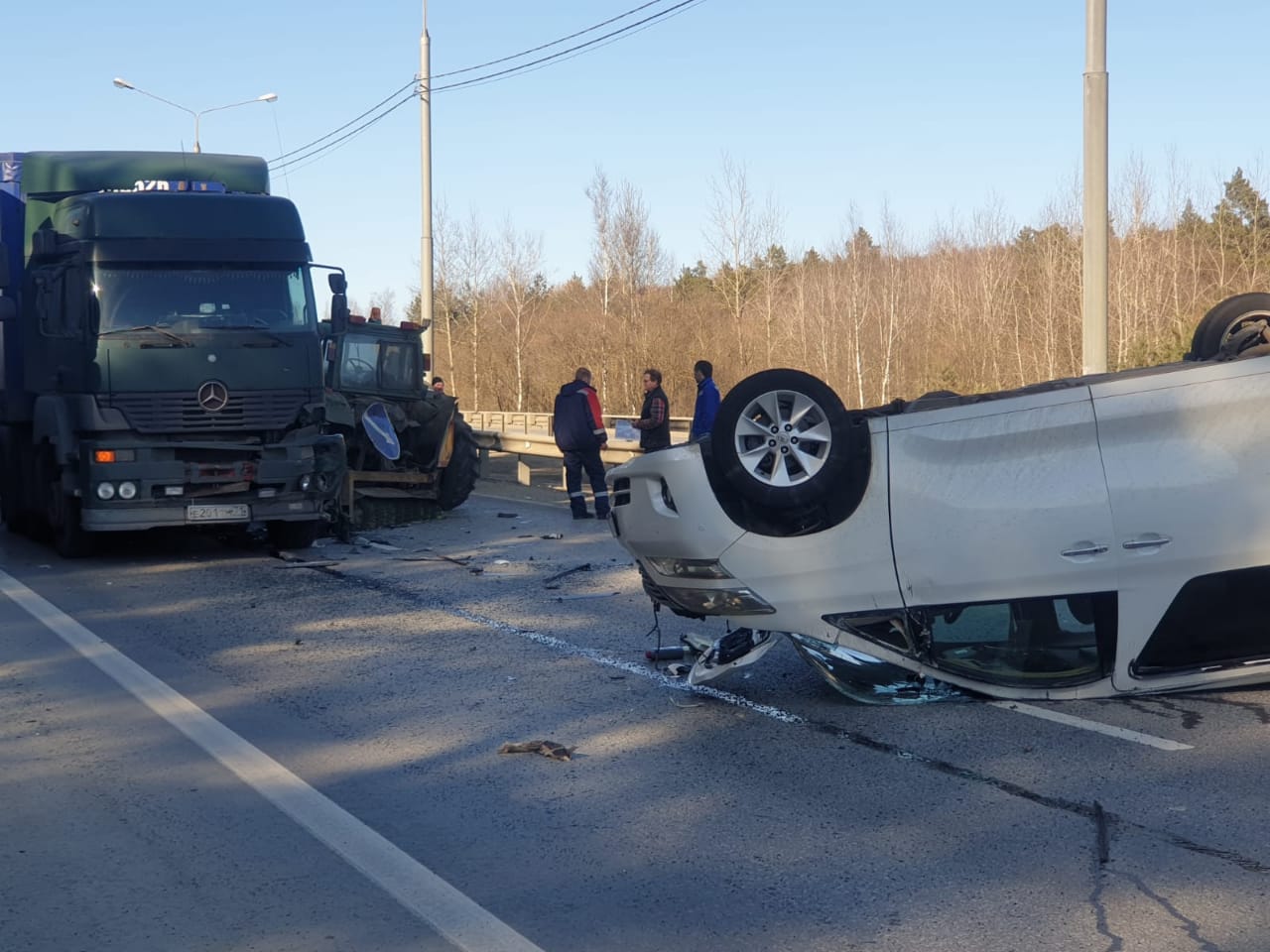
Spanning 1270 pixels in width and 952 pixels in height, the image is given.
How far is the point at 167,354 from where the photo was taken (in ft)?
39.4

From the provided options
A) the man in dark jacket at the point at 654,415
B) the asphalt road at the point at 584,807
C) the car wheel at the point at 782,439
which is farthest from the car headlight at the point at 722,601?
the man in dark jacket at the point at 654,415

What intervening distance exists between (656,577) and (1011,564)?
1.60 meters

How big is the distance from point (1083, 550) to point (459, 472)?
11.2 meters

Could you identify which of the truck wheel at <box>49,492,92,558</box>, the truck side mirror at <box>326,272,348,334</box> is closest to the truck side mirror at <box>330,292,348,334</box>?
the truck side mirror at <box>326,272,348,334</box>

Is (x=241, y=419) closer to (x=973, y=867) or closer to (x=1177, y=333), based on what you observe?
(x=973, y=867)

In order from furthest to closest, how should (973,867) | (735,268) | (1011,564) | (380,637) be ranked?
(735,268) < (380,637) < (1011,564) < (973,867)

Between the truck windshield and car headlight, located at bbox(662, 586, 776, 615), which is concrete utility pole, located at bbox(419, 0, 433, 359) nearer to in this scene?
the truck windshield

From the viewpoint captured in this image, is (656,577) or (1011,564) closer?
(1011,564)

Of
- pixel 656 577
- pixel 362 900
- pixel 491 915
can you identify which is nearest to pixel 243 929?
pixel 362 900

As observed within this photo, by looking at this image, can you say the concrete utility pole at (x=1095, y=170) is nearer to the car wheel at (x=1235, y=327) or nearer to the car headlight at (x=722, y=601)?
the car wheel at (x=1235, y=327)

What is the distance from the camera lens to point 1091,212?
11406 mm

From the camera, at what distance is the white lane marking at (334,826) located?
3988 millimetres

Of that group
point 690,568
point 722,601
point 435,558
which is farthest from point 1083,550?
point 435,558

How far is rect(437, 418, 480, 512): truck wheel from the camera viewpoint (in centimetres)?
1631
